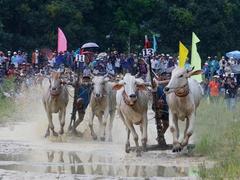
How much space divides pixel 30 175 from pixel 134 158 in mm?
3056

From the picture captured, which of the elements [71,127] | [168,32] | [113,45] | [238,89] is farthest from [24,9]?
[71,127]

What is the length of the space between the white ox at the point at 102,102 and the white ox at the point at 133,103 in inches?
118

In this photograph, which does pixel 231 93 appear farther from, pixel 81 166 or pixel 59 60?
pixel 81 166

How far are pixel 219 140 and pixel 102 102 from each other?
4.09m

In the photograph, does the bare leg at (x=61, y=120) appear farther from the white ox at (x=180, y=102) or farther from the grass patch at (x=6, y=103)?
the white ox at (x=180, y=102)

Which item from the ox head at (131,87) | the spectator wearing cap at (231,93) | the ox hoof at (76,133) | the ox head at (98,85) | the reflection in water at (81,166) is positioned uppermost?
the spectator wearing cap at (231,93)

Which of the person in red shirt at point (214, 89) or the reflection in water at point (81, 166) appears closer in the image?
the reflection in water at point (81, 166)

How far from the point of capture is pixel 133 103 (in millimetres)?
18172

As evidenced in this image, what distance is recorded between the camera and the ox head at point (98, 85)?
21.8 metres

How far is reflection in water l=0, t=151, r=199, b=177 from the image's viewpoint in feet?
51.9

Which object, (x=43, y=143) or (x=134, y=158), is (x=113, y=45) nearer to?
(x=43, y=143)

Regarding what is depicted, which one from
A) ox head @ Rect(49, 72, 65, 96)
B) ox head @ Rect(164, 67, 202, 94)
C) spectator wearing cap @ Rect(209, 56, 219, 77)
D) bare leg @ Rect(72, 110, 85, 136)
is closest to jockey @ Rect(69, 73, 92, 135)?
bare leg @ Rect(72, 110, 85, 136)

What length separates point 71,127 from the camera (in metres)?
22.8

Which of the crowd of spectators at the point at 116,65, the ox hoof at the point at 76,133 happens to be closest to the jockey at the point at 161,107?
the ox hoof at the point at 76,133
